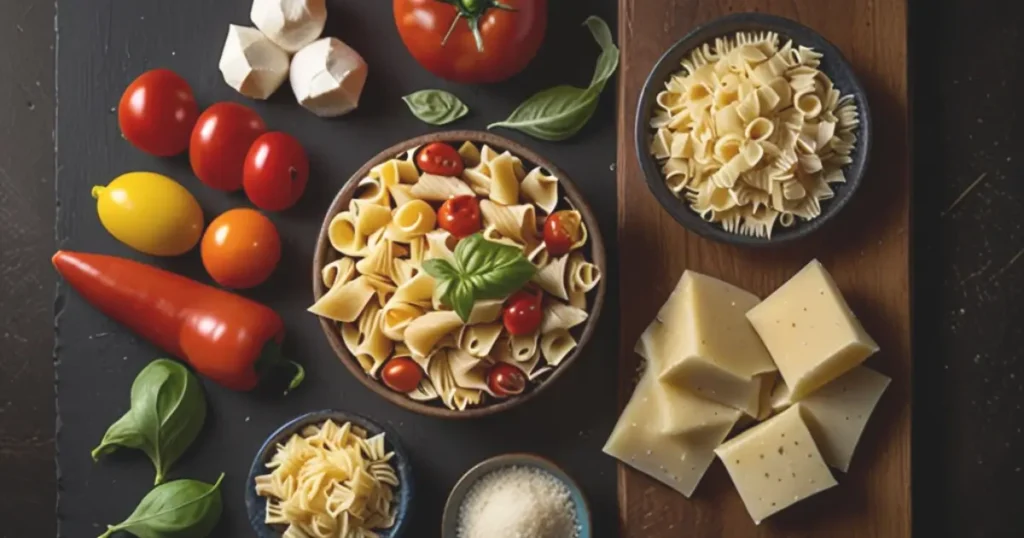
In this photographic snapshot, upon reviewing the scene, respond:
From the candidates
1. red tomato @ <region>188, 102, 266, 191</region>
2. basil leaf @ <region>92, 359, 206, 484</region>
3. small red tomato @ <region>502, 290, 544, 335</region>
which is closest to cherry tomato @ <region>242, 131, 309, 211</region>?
red tomato @ <region>188, 102, 266, 191</region>

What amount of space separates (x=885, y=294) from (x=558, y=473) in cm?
64

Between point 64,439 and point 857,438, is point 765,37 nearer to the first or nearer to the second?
point 857,438

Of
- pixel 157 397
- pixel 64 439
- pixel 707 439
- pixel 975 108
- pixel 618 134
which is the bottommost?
pixel 64 439

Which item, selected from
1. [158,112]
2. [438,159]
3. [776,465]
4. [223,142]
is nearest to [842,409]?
[776,465]

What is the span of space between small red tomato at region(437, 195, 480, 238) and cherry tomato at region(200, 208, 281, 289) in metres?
0.34

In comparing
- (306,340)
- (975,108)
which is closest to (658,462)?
(306,340)

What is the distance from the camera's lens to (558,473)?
1760 mm

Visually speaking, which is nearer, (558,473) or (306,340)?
(558,473)

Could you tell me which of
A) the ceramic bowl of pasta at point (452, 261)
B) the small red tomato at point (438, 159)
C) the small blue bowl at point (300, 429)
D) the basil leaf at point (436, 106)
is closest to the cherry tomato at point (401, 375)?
the ceramic bowl of pasta at point (452, 261)

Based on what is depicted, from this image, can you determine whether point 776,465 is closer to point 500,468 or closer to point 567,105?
point 500,468

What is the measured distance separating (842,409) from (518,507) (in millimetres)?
575

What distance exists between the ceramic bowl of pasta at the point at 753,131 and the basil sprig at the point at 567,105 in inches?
4.8

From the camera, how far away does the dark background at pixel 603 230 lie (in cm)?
188

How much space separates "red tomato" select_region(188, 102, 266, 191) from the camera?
1.84m
